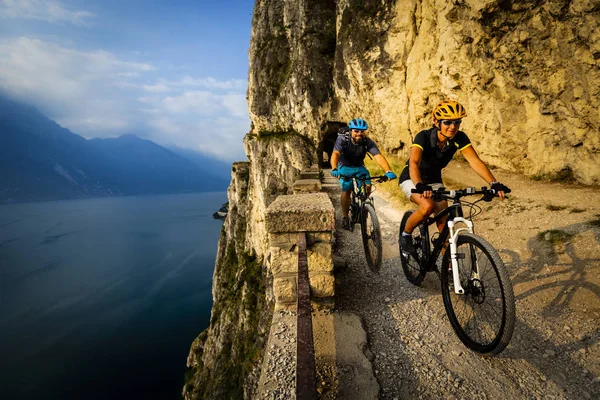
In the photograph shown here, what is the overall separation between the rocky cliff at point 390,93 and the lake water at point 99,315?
866 centimetres

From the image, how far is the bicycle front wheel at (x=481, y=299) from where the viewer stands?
8.30ft

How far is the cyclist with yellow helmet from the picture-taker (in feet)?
11.8

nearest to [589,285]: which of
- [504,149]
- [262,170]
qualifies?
[504,149]

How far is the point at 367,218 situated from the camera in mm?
5359

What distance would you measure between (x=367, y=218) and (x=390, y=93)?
50.1 feet

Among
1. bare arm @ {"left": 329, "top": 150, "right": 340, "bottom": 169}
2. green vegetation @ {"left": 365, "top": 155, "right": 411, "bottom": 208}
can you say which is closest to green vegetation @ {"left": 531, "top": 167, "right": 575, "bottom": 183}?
green vegetation @ {"left": 365, "top": 155, "right": 411, "bottom": 208}

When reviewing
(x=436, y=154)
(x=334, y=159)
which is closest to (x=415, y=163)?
(x=436, y=154)

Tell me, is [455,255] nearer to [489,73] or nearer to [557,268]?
[557,268]

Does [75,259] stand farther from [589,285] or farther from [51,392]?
[589,285]

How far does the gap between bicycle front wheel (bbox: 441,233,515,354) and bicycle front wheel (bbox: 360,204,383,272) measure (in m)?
1.53

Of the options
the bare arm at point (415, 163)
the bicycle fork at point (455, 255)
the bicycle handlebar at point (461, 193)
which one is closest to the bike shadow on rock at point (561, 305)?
the bicycle fork at point (455, 255)

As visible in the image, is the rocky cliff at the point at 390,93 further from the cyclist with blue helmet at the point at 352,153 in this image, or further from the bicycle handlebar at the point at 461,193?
the bicycle handlebar at the point at 461,193

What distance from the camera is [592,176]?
26.9 ft

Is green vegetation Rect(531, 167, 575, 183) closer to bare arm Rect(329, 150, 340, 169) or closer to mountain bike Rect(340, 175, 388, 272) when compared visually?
mountain bike Rect(340, 175, 388, 272)
